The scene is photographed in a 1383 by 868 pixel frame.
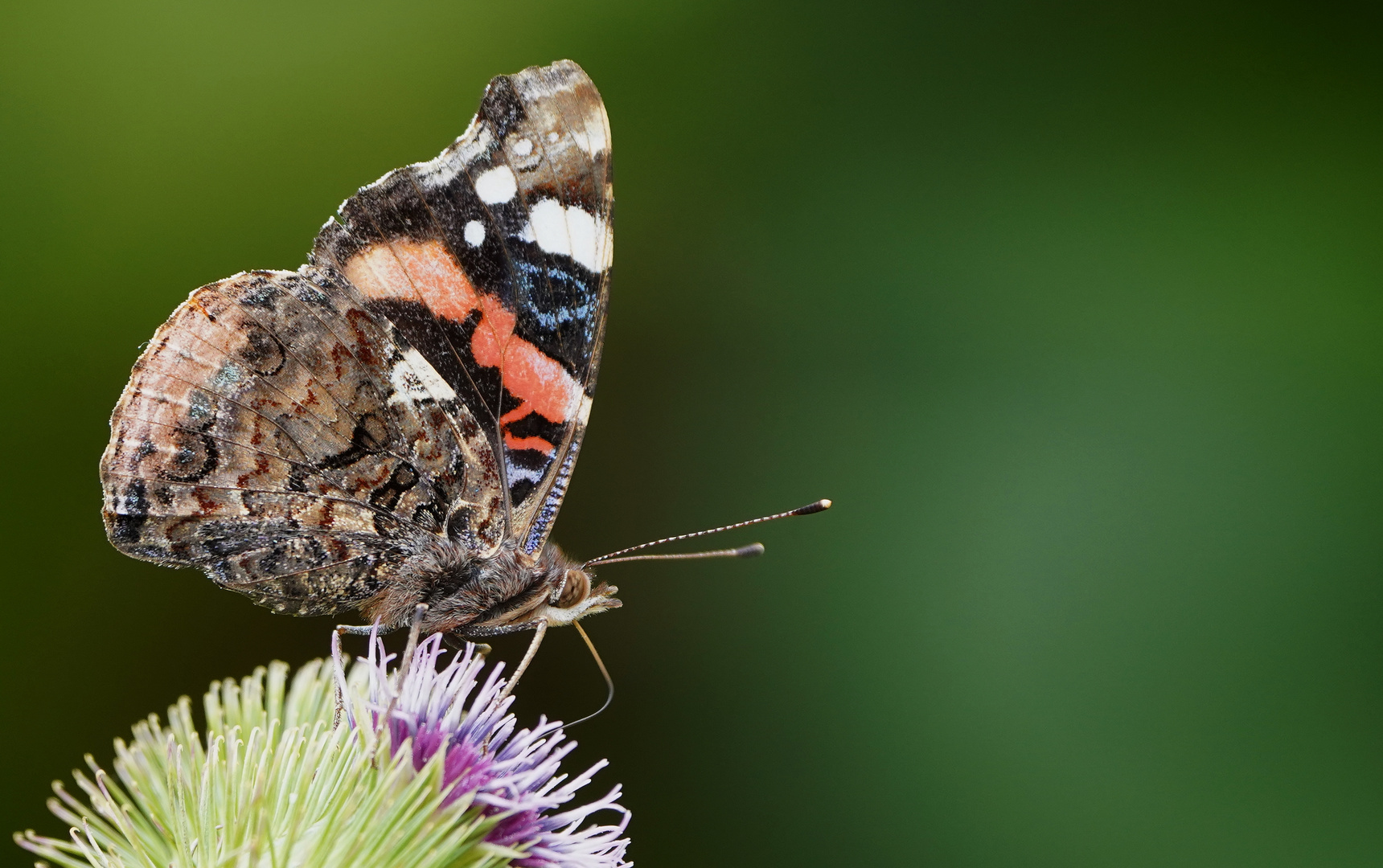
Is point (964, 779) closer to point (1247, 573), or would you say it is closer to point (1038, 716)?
point (1038, 716)

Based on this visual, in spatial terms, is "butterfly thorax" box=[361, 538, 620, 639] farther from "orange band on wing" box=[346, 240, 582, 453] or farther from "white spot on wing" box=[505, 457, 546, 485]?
"orange band on wing" box=[346, 240, 582, 453]

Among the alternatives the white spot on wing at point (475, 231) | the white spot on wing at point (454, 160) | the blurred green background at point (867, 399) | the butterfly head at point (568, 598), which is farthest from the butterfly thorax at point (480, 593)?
the blurred green background at point (867, 399)

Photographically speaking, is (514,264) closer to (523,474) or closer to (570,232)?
(570,232)

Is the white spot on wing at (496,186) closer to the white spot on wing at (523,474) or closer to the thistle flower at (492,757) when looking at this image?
the white spot on wing at (523,474)

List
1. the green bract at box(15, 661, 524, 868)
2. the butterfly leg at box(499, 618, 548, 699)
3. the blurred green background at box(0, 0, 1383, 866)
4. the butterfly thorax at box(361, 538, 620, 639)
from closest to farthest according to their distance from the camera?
1. the green bract at box(15, 661, 524, 868)
2. the butterfly leg at box(499, 618, 548, 699)
3. the butterfly thorax at box(361, 538, 620, 639)
4. the blurred green background at box(0, 0, 1383, 866)

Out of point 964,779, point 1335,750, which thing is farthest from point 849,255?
point 1335,750

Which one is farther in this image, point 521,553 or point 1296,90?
point 1296,90

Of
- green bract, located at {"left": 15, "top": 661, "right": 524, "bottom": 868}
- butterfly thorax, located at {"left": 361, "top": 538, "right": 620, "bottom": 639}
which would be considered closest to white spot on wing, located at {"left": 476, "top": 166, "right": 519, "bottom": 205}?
butterfly thorax, located at {"left": 361, "top": 538, "right": 620, "bottom": 639}
